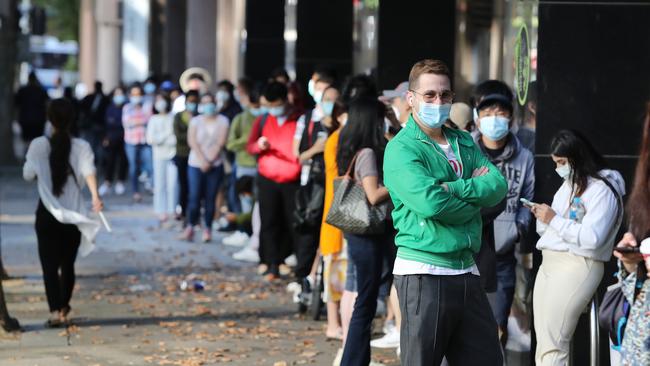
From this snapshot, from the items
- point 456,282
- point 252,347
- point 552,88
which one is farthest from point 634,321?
point 252,347

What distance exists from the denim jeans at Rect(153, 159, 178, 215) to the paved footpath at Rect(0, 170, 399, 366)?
4.92ft

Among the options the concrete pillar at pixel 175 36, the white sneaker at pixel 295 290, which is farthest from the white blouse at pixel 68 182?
the concrete pillar at pixel 175 36

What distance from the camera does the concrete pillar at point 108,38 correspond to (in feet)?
163

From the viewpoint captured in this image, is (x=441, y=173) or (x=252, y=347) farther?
(x=252, y=347)

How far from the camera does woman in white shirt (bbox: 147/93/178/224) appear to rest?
18672 mm

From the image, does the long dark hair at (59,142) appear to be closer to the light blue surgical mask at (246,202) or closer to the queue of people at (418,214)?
the queue of people at (418,214)

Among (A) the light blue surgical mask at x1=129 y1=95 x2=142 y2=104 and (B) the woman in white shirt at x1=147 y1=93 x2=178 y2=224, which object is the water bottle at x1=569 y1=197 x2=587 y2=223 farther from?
(A) the light blue surgical mask at x1=129 y1=95 x2=142 y2=104

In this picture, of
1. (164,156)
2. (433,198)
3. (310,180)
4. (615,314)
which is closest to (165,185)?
(164,156)

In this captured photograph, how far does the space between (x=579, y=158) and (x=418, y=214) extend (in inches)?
76.0

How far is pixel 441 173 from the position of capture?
629 cm

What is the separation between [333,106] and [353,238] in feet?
6.84

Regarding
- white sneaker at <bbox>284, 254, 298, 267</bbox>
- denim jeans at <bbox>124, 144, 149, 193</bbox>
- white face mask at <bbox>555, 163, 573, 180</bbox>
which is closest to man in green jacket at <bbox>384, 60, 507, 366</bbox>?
white face mask at <bbox>555, 163, 573, 180</bbox>

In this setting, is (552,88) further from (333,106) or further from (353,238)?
(333,106)

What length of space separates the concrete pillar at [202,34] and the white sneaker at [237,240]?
1651cm
